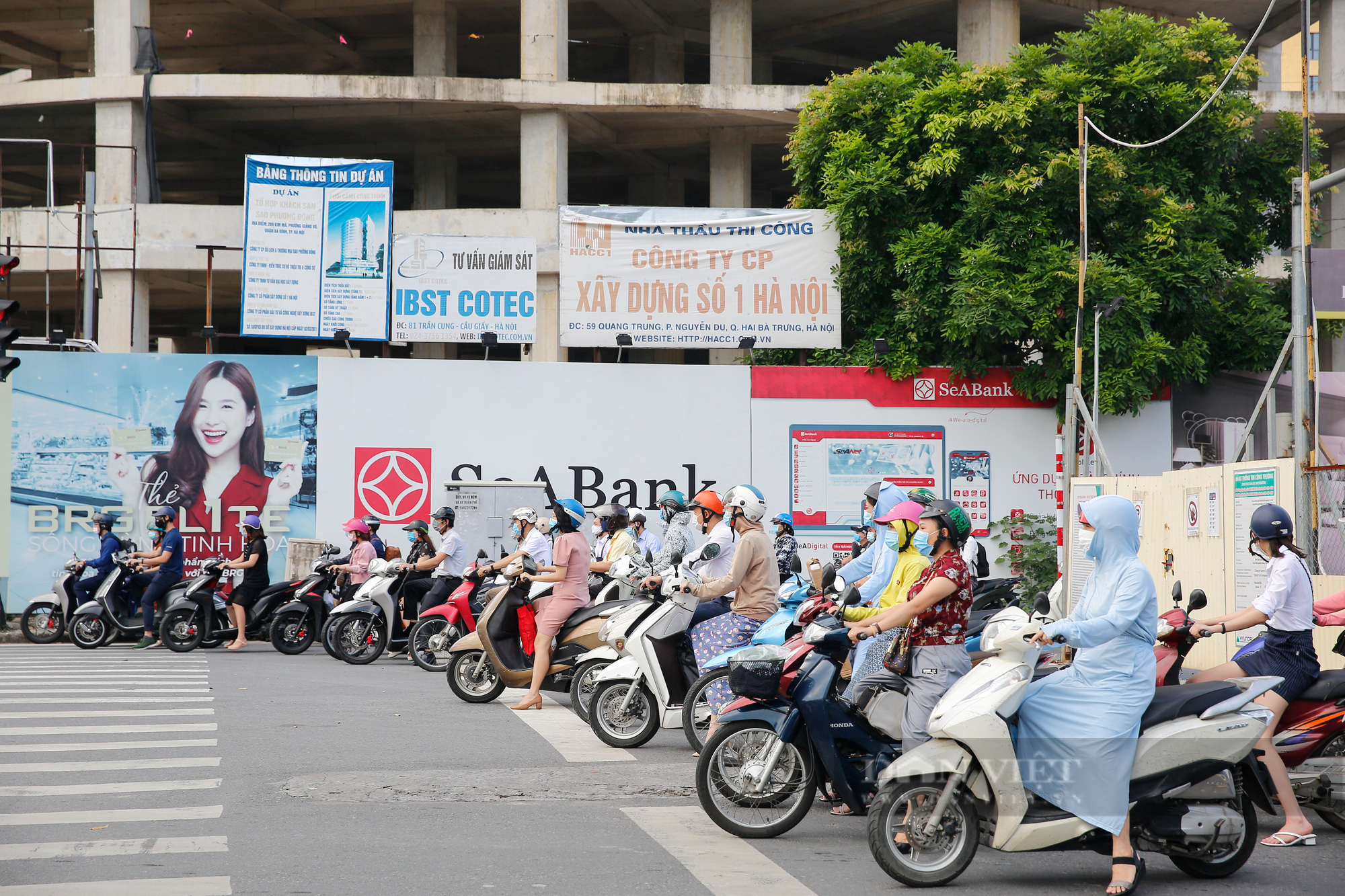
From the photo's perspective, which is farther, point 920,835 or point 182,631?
point 182,631

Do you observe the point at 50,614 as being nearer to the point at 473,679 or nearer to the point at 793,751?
the point at 473,679

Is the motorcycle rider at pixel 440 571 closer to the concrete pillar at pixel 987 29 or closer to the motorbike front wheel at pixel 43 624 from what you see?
the motorbike front wheel at pixel 43 624

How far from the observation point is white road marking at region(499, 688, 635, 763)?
893 centimetres

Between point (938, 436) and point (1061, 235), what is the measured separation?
404 cm

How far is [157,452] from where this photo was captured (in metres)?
19.9

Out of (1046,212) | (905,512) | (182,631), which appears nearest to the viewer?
(905,512)

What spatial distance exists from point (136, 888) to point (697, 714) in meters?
4.15

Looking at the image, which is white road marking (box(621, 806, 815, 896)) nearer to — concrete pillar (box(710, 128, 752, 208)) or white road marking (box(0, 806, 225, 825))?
white road marking (box(0, 806, 225, 825))

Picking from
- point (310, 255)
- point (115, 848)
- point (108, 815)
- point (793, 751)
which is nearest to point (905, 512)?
point (793, 751)

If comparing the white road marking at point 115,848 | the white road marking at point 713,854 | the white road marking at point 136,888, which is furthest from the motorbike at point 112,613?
the white road marking at point 136,888

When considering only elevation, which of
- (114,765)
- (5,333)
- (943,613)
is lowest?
(114,765)

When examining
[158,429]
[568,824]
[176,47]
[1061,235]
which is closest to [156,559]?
[158,429]

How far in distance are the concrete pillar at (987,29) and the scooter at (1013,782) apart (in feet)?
86.4

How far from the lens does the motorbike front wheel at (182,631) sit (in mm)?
16219
